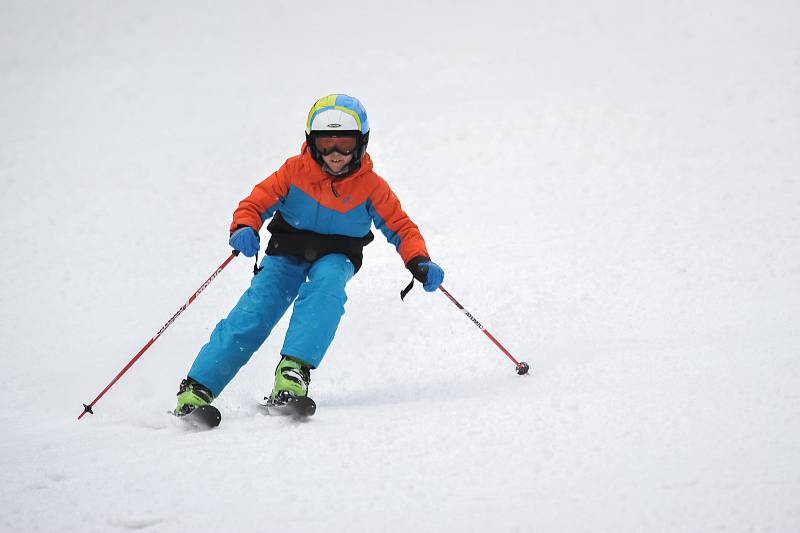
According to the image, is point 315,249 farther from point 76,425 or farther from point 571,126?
point 571,126

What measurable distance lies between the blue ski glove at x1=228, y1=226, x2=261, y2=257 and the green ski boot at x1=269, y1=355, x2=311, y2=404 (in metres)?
0.61

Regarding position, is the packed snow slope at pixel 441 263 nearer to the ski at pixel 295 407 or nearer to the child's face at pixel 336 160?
the ski at pixel 295 407

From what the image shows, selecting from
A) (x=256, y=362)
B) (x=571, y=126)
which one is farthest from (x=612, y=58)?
(x=256, y=362)

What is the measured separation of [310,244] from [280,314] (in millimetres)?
431

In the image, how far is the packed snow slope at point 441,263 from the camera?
2715 millimetres

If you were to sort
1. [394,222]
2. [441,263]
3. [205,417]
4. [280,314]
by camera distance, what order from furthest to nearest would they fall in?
1. [441,263]
2. [394,222]
3. [280,314]
4. [205,417]

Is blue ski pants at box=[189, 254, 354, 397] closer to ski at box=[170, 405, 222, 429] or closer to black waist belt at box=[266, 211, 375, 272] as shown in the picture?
black waist belt at box=[266, 211, 375, 272]

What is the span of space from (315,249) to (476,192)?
4619 millimetres

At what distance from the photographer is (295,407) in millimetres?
3553

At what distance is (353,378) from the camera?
4875mm

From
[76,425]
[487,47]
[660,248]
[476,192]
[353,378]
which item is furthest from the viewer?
[487,47]

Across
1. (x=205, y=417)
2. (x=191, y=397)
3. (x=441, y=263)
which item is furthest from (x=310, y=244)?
(x=441, y=263)

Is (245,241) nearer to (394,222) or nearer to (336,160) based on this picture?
(336,160)

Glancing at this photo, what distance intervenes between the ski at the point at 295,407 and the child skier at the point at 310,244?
130mm
